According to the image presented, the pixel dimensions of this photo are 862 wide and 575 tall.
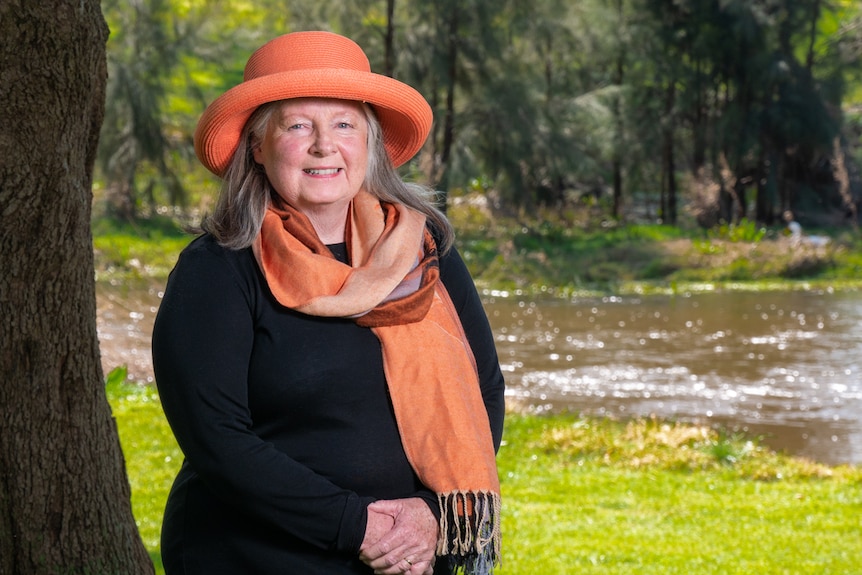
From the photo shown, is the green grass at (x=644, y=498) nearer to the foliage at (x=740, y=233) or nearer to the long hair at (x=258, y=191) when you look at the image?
the long hair at (x=258, y=191)

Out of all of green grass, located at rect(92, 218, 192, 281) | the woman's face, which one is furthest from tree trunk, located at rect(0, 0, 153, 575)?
green grass, located at rect(92, 218, 192, 281)

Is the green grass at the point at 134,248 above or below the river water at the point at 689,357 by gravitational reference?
above

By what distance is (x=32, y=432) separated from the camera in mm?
2793

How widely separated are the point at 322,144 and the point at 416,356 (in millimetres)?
467

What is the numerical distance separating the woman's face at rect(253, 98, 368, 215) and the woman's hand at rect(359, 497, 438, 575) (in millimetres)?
619

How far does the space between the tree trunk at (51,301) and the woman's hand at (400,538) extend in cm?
113

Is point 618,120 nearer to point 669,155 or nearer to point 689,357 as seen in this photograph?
point 669,155

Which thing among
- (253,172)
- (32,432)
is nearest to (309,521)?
(253,172)

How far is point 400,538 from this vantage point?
207 centimetres

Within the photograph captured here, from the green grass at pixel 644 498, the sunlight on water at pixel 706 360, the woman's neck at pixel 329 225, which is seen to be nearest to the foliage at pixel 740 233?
the sunlight on water at pixel 706 360

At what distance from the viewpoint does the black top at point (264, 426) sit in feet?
6.59

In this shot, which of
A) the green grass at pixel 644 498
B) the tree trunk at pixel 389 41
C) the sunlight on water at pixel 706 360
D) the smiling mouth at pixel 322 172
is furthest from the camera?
the tree trunk at pixel 389 41

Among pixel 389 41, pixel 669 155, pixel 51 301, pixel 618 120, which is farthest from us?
pixel 669 155

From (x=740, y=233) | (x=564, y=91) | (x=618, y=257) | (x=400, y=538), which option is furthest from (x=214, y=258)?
(x=564, y=91)
